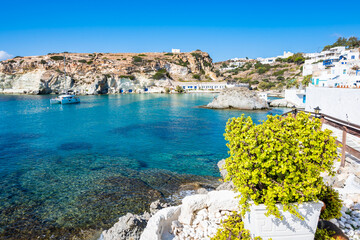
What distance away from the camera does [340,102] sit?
648 inches

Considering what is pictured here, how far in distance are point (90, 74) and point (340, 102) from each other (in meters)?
106

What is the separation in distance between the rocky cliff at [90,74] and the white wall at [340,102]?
297 feet

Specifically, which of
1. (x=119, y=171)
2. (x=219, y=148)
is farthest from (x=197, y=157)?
(x=119, y=171)

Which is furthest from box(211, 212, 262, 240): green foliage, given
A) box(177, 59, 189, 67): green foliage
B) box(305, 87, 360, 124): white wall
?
box(177, 59, 189, 67): green foliage

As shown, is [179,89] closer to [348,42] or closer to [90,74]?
[90,74]

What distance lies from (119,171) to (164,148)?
638 centimetres

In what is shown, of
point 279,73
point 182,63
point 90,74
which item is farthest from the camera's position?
point 182,63

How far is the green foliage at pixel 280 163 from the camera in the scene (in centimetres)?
410

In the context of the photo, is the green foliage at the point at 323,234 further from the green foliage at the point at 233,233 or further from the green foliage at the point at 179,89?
the green foliage at the point at 179,89

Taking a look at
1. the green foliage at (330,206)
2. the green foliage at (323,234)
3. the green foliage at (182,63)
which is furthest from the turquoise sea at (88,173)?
the green foliage at (182,63)

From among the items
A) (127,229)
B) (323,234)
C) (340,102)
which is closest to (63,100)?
(340,102)

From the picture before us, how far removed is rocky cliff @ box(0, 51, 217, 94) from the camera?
9875 centimetres

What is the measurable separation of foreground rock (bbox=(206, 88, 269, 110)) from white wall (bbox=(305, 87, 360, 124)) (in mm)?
27885

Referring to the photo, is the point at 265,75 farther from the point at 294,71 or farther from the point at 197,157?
the point at 197,157
